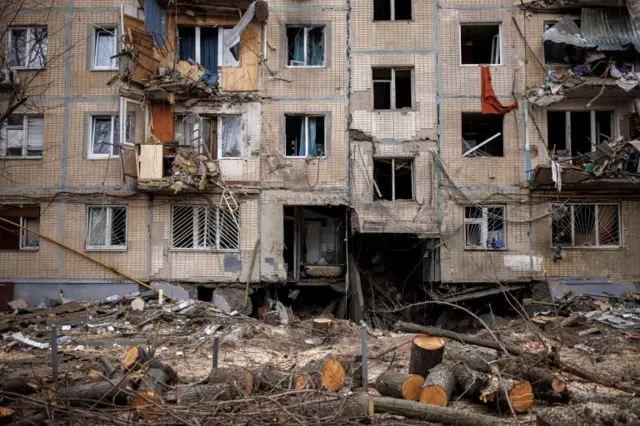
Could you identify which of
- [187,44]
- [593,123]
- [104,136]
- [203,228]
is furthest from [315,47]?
[593,123]

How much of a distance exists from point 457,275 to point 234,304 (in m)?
6.88

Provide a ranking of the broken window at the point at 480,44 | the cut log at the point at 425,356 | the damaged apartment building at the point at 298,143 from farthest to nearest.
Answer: the broken window at the point at 480,44, the damaged apartment building at the point at 298,143, the cut log at the point at 425,356

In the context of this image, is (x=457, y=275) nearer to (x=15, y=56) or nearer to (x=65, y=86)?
(x=65, y=86)

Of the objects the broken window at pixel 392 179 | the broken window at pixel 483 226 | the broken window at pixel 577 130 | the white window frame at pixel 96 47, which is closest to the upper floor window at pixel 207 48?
the white window frame at pixel 96 47

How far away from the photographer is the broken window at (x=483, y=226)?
1597 centimetres

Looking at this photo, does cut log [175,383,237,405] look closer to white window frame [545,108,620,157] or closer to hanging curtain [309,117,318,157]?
hanging curtain [309,117,318,157]

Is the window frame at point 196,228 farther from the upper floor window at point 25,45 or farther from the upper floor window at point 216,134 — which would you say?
the upper floor window at point 25,45

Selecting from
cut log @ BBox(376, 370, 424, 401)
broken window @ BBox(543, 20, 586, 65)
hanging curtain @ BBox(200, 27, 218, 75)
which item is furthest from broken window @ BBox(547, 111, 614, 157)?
cut log @ BBox(376, 370, 424, 401)

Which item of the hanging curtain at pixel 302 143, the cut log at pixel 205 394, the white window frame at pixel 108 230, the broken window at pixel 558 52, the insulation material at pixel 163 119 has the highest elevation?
the broken window at pixel 558 52

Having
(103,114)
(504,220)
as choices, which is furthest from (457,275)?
(103,114)

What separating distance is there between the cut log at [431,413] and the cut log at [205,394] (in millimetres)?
1998

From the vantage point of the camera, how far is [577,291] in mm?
15500

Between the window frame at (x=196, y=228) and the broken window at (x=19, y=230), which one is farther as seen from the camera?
the broken window at (x=19, y=230)

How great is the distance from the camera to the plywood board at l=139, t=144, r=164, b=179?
604 inches
